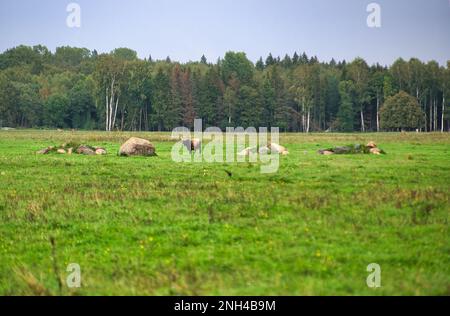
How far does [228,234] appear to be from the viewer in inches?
514

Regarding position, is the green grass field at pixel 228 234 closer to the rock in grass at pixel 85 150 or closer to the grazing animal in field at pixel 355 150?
the grazing animal in field at pixel 355 150

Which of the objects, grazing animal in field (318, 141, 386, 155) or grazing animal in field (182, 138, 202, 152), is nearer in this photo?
grazing animal in field (318, 141, 386, 155)

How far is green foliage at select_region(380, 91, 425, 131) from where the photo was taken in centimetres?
10238

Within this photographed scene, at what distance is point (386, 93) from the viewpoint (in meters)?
117

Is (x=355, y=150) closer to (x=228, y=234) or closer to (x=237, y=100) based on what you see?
(x=228, y=234)

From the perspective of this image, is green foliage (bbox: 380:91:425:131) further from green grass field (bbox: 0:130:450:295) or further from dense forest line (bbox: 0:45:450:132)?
green grass field (bbox: 0:130:450:295)

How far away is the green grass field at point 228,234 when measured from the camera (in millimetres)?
9953

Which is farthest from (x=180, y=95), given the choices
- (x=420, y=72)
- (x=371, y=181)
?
(x=371, y=181)

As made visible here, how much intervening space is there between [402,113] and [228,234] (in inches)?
3883

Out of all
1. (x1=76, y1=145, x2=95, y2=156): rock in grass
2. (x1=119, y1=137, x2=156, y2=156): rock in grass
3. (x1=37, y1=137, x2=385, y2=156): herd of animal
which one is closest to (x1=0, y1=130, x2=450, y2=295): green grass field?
(x1=119, y1=137, x2=156, y2=156): rock in grass

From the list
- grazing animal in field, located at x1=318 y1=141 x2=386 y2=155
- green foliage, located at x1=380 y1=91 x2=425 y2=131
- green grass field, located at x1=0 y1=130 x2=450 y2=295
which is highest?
green foliage, located at x1=380 y1=91 x2=425 y2=131

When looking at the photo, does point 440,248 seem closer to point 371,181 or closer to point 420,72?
point 371,181

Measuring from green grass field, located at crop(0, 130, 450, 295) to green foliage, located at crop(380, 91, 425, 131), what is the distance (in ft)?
280
